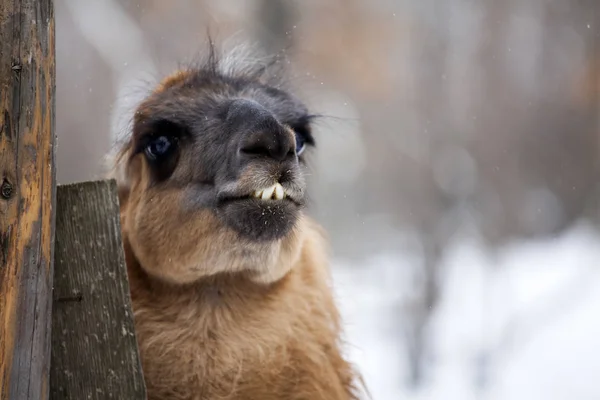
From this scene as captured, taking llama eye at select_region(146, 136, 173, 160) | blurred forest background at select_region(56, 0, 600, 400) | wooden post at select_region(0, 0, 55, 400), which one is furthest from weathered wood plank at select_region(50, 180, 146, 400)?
blurred forest background at select_region(56, 0, 600, 400)

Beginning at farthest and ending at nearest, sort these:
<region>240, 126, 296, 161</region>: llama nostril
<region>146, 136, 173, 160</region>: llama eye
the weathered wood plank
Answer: <region>146, 136, 173, 160</region>: llama eye → <region>240, 126, 296, 161</region>: llama nostril → the weathered wood plank

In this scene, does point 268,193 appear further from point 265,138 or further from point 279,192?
point 265,138

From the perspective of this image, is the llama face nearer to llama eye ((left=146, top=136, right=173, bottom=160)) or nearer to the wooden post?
llama eye ((left=146, top=136, right=173, bottom=160))

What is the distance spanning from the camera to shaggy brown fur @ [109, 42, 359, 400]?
3174 millimetres

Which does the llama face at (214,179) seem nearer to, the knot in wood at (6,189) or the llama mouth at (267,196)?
the llama mouth at (267,196)

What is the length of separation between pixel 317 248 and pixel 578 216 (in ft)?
34.4

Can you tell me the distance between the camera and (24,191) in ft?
7.27

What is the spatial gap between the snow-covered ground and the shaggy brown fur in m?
4.91

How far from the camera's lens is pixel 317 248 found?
12.7ft

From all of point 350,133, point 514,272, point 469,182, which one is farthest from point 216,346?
point 350,133

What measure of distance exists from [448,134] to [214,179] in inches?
361

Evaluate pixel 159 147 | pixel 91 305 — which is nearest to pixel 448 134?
pixel 159 147

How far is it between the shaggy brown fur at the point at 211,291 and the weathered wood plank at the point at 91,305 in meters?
0.60

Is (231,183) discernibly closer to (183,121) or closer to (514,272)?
(183,121)
